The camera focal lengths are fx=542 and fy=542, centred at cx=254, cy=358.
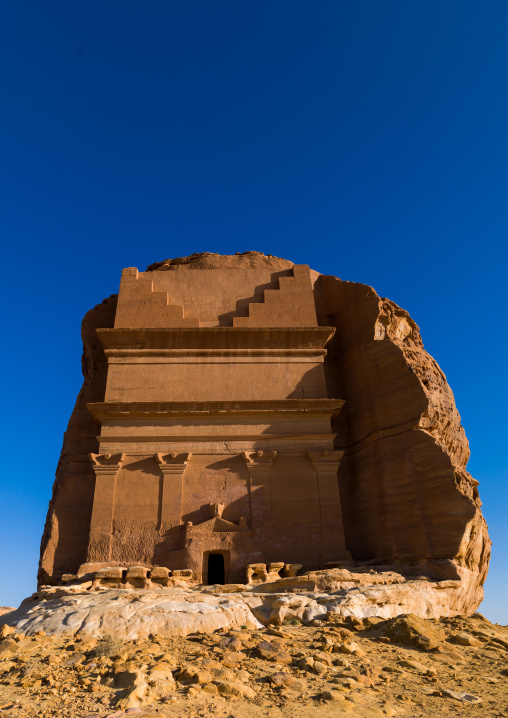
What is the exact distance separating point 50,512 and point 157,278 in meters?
8.17

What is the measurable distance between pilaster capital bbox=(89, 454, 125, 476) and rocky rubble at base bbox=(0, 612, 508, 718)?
20.1 feet

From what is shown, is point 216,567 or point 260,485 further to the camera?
point 260,485

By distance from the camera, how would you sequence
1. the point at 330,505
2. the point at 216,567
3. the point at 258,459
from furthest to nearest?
the point at 258,459, the point at 330,505, the point at 216,567

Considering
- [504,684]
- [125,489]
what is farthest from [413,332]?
[504,684]

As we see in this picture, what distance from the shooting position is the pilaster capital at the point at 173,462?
1486cm

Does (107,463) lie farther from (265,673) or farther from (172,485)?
(265,673)

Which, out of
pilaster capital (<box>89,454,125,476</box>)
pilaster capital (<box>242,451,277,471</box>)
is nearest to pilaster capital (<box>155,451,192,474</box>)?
pilaster capital (<box>89,454,125,476</box>)

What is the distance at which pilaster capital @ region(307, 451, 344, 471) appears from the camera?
15148 mm

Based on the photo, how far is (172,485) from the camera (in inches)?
579

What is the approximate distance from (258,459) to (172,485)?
96.7 inches

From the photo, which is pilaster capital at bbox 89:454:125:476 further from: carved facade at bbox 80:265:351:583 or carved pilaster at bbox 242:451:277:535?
carved pilaster at bbox 242:451:277:535

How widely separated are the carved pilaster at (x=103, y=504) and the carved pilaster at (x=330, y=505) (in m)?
5.47

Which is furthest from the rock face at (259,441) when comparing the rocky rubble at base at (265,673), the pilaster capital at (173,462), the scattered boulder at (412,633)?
the rocky rubble at base at (265,673)

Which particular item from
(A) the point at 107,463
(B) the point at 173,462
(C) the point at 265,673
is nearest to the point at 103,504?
(A) the point at 107,463
